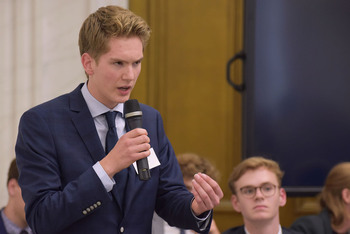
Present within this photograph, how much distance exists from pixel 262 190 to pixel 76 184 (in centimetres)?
165

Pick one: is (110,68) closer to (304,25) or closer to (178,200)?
(178,200)

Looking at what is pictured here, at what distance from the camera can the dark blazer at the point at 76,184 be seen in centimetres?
182

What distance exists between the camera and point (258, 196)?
3232 millimetres

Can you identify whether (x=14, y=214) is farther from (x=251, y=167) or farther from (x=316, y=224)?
(x=316, y=224)

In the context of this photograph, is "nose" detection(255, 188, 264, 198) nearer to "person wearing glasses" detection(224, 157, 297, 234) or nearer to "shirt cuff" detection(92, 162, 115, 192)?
"person wearing glasses" detection(224, 157, 297, 234)

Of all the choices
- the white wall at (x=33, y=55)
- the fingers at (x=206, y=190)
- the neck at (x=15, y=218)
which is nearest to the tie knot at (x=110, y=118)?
the fingers at (x=206, y=190)

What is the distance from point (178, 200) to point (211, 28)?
264 centimetres

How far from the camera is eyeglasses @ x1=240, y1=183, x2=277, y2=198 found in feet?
10.7

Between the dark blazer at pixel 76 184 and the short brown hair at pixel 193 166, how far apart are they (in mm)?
1452

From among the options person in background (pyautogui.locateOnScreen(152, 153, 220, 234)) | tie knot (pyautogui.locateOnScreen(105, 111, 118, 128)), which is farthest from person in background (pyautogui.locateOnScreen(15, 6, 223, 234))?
person in background (pyautogui.locateOnScreen(152, 153, 220, 234))

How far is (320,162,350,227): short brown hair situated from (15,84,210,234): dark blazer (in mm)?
1782

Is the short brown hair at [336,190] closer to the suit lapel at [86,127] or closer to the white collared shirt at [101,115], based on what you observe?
the white collared shirt at [101,115]

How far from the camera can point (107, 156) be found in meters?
1.80

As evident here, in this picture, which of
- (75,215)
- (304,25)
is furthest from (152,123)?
(304,25)
